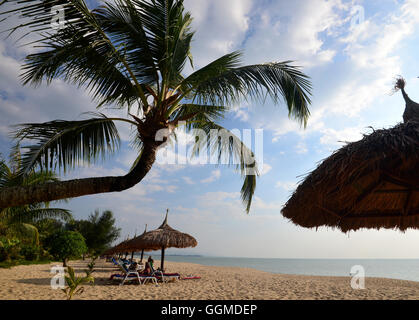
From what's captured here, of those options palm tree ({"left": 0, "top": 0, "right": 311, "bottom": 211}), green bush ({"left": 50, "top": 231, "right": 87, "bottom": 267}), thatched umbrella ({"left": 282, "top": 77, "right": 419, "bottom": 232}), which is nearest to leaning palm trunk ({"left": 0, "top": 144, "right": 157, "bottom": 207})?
palm tree ({"left": 0, "top": 0, "right": 311, "bottom": 211})

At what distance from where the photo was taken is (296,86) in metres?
4.04

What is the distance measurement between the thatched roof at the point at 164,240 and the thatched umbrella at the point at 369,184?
859 cm

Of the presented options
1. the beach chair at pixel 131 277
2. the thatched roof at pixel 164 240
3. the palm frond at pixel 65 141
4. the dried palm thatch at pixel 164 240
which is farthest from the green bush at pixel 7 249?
the palm frond at pixel 65 141

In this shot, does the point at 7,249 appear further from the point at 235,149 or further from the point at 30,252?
the point at 235,149

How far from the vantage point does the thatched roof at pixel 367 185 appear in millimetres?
2152

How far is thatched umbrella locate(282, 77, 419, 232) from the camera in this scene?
216 centimetres

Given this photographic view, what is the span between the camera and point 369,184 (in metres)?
2.41

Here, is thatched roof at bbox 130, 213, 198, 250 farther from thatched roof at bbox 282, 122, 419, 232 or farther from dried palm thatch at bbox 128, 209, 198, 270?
thatched roof at bbox 282, 122, 419, 232

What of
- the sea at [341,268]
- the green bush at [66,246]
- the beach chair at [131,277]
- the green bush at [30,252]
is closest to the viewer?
the beach chair at [131,277]

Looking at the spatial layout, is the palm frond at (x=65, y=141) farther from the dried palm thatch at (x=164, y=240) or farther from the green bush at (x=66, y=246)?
the green bush at (x=66, y=246)

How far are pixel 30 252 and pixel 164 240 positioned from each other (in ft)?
50.2

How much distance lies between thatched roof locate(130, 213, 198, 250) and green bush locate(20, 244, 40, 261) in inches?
538
